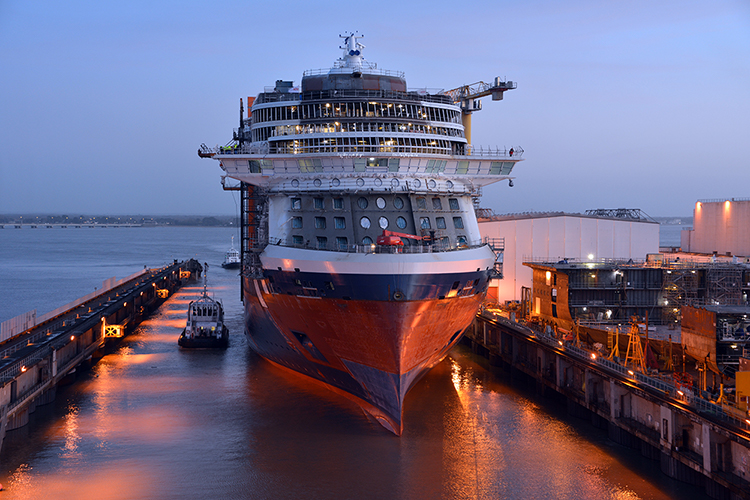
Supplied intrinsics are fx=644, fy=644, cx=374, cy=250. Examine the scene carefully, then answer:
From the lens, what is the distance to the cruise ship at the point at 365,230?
22.2 meters

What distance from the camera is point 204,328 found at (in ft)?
139

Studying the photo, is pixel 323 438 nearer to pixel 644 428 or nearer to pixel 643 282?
pixel 644 428

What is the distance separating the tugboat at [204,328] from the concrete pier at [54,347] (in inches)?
171

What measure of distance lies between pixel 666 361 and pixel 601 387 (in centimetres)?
306

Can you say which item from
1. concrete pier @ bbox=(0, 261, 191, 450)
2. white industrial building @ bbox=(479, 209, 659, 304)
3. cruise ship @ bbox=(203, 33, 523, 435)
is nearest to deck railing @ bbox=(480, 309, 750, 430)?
cruise ship @ bbox=(203, 33, 523, 435)

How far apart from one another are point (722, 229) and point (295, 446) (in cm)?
3755

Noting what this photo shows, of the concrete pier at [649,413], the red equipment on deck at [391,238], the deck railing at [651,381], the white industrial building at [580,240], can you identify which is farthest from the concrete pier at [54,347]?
the white industrial building at [580,240]

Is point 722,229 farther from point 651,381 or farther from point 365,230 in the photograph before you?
point 365,230

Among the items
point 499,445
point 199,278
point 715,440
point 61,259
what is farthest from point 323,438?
point 61,259

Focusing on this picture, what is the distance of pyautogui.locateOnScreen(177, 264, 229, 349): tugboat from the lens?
41.9 m

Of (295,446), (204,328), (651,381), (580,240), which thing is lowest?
(295,446)

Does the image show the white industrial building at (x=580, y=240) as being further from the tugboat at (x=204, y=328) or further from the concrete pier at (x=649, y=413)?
the tugboat at (x=204, y=328)

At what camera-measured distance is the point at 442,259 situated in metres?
22.4

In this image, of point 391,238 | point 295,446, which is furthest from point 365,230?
point 295,446
